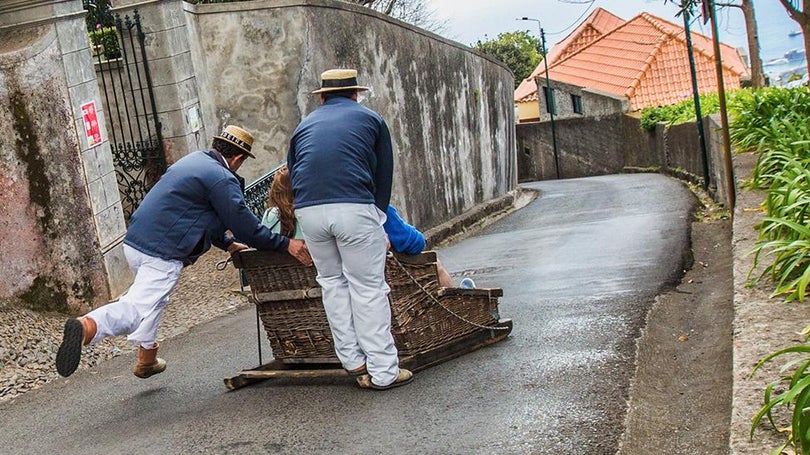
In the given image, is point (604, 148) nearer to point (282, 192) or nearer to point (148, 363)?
point (282, 192)

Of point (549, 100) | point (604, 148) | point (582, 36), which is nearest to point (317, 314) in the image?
point (604, 148)

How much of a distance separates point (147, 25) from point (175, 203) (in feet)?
23.4

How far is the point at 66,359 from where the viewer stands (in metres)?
5.94

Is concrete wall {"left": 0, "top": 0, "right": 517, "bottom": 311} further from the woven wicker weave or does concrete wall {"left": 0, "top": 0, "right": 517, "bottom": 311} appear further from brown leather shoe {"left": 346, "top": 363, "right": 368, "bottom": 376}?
brown leather shoe {"left": 346, "top": 363, "right": 368, "bottom": 376}

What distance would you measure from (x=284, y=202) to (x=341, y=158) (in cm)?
67

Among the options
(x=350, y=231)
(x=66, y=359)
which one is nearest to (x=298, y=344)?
(x=350, y=231)

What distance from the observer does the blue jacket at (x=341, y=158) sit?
6.06 m

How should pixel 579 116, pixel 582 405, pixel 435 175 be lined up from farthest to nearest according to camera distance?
pixel 579 116 < pixel 435 175 < pixel 582 405

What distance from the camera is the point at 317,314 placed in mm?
6520

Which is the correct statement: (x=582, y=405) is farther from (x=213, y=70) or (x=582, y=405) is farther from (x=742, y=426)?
(x=213, y=70)

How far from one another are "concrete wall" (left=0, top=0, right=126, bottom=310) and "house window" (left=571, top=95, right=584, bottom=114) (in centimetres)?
3589

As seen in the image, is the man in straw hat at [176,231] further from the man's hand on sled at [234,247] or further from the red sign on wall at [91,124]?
the red sign on wall at [91,124]

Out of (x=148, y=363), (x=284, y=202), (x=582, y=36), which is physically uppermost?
(x=582, y=36)

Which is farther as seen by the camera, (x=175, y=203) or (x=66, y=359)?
(x=175, y=203)
